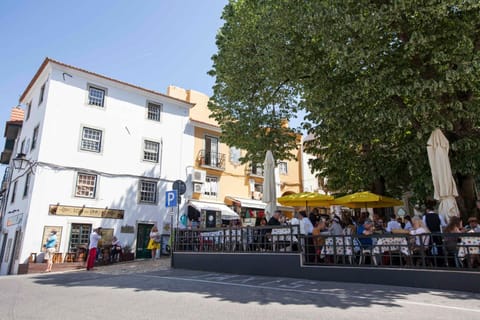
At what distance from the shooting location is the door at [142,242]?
20.1 m

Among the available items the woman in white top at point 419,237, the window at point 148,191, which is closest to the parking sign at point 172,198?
the woman in white top at point 419,237

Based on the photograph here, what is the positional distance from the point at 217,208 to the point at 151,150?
5.78 meters

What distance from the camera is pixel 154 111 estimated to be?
22.9 metres

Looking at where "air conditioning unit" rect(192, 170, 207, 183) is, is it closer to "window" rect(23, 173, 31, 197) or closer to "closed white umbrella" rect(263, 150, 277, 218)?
"window" rect(23, 173, 31, 197)

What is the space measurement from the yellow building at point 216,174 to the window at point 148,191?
249cm

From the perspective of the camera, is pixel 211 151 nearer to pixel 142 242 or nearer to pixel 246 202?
pixel 246 202

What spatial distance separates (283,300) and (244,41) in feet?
32.2

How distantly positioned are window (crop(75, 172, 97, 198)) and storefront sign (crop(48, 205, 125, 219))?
798mm

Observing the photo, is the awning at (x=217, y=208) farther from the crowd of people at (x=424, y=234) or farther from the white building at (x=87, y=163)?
the crowd of people at (x=424, y=234)

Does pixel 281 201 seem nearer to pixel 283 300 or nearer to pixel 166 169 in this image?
pixel 283 300

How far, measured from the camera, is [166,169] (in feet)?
73.4

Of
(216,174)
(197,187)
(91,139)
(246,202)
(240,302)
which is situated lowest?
(240,302)

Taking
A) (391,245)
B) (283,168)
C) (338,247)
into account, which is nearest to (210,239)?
(338,247)

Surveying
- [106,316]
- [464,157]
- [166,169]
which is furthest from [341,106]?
[166,169]
